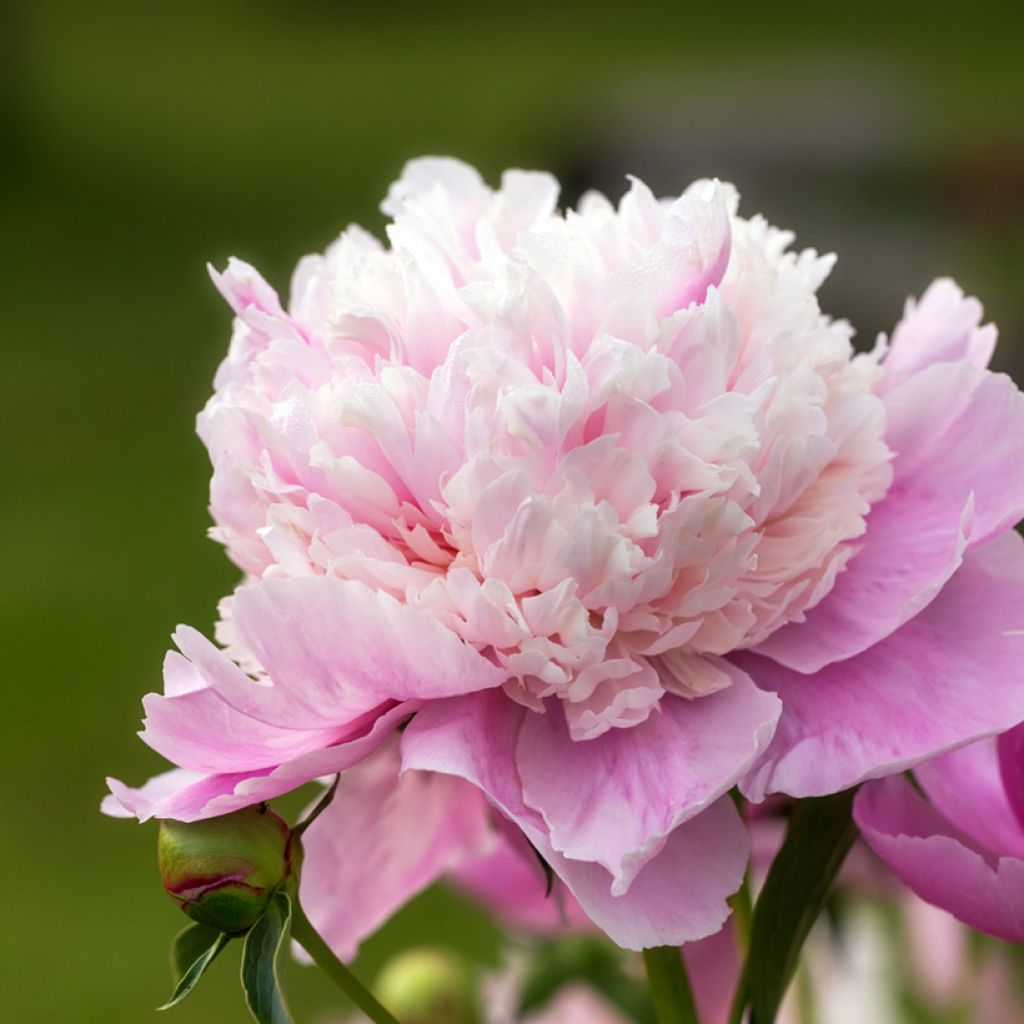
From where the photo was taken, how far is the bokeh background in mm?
2689

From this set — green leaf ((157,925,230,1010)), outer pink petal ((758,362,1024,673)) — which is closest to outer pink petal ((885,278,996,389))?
outer pink petal ((758,362,1024,673))

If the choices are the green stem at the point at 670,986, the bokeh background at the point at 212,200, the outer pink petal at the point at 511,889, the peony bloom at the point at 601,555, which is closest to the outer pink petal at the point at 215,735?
the peony bloom at the point at 601,555

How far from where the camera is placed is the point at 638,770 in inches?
15.2

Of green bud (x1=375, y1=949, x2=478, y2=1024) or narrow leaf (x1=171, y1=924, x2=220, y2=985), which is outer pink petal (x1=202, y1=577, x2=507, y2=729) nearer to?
narrow leaf (x1=171, y1=924, x2=220, y2=985)

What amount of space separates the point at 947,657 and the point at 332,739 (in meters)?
0.14

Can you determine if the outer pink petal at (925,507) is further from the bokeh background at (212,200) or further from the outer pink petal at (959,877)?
the bokeh background at (212,200)

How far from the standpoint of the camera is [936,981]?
75cm

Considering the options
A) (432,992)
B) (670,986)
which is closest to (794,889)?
(670,986)

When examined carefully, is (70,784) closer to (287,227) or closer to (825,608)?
(825,608)

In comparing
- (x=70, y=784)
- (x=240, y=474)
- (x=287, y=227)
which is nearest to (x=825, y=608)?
(x=240, y=474)

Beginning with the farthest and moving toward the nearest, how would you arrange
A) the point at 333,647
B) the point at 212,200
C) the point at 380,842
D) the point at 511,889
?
the point at 212,200
the point at 511,889
the point at 380,842
the point at 333,647

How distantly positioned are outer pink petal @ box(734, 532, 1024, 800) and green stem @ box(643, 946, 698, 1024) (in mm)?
80

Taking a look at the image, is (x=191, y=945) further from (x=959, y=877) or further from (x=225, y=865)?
(x=959, y=877)

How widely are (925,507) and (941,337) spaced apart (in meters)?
0.05
